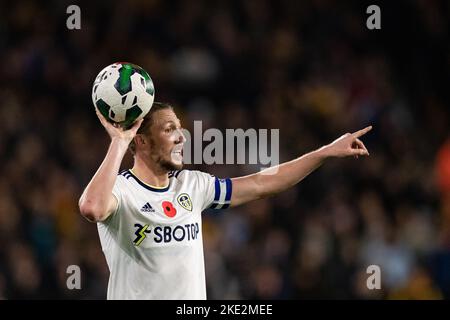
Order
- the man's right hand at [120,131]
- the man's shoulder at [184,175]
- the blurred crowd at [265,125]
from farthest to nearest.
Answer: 1. the blurred crowd at [265,125]
2. the man's shoulder at [184,175]
3. the man's right hand at [120,131]

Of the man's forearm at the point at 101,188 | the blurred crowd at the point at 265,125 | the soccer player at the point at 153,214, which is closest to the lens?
the man's forearm at the point at 101,188

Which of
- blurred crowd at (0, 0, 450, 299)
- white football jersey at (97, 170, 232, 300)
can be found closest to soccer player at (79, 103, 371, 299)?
white football jersey at (97, 170, 232, 300)

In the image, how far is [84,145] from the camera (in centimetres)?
969

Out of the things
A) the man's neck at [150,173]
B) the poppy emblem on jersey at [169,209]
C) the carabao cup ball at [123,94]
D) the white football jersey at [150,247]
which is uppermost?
the carabao cup ball at [123,94]

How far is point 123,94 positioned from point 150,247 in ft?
2.52

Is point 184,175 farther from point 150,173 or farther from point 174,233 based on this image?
point 174,233

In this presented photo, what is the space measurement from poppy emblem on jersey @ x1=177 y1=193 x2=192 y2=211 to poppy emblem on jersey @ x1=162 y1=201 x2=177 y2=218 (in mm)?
65

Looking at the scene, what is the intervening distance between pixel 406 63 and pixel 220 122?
249 cm

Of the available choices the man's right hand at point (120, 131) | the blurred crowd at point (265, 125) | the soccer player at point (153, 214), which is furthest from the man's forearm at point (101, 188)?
the blurred crowd at point (265, 125)

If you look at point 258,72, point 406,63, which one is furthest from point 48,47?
point 406,63

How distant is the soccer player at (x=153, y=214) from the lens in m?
4.66

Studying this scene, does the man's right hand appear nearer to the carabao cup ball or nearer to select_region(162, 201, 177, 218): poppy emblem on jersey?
the carabao cup ball

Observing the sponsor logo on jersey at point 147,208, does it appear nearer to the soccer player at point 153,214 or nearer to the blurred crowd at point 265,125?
the soccer player at point 153,214

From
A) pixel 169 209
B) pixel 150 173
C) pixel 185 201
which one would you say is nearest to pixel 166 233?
pixel 169 209
